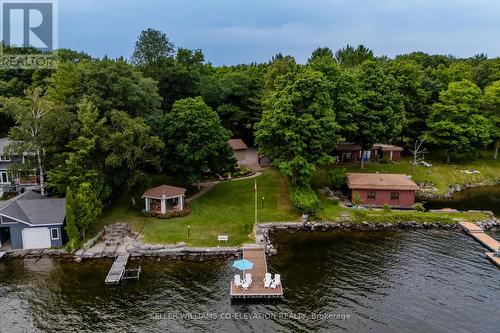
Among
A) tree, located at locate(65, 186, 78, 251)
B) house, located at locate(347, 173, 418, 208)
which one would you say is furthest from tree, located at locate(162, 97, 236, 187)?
house, located at locate(347, 173, 418, 208)

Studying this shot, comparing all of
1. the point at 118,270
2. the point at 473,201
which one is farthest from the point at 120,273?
the point at 473,201

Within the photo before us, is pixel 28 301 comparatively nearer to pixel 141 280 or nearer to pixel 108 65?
pixel 141 280

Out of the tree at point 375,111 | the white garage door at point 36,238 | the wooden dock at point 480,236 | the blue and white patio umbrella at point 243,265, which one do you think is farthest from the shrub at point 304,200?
the white garage door at point 36,238

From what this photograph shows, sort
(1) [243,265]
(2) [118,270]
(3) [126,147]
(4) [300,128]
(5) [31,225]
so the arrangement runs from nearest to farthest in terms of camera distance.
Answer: (1) [243,265] → (2) [118,270] → (5) [31,225] → (3) [126,147] → (4) [300,128]

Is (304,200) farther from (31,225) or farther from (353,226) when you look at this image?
(31,225)

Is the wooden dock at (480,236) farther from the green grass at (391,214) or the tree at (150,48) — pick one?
the tree at (150,48)

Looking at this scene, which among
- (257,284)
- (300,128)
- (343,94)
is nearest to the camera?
(257,284)

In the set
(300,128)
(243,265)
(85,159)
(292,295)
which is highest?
(300,128)
